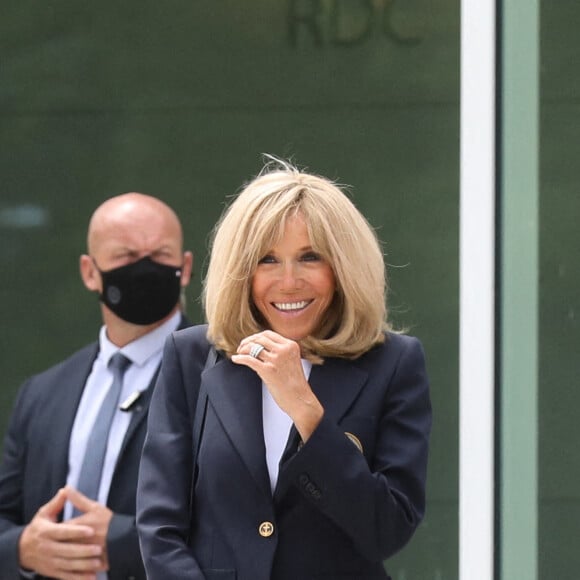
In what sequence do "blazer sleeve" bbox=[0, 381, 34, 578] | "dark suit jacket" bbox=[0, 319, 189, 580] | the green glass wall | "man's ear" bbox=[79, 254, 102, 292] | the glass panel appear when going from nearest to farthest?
the glass panel
"dark suit jacket" bbox=[0, 319, 189, 580]
"blazer sleeve" bbox=[0, 381, 34, 578]
"man's ear" bbox=[79, 254, 102, 292]
the green glass wall

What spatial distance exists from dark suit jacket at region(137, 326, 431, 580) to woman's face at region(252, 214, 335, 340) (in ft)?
0.38

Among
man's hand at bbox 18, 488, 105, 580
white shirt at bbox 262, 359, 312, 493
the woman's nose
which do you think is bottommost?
man's hand at bbox 18, 488, 105, 580

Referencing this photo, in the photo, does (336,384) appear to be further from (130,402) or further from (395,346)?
(130,402)

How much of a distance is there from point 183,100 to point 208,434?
9.94ft

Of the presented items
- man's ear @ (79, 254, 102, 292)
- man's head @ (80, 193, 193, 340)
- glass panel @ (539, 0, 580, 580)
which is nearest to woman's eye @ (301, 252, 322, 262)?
glass panel @ (539, 0, 580, 580)

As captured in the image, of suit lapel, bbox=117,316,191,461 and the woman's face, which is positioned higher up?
the woman's face

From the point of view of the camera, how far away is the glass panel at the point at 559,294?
3.72m

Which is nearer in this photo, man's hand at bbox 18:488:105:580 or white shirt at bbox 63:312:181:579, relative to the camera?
man's hand at bbox 18:488:105:580

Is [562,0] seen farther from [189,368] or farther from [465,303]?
[189,368]

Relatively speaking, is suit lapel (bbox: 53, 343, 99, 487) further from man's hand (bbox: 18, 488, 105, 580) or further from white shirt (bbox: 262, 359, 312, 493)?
white shirt (bbox: 262, 359, 312, 493)

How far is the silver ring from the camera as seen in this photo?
3088mm

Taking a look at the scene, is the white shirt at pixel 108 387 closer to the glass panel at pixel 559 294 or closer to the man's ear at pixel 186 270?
the man's ear at pixel 186 270

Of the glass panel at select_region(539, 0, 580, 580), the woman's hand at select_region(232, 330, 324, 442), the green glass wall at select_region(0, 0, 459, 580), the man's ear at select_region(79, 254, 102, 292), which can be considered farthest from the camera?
the green glass wall at select_region(0, 0, 459, 580)

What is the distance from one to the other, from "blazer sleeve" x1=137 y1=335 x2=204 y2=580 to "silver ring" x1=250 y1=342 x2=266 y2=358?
0.26 meters
